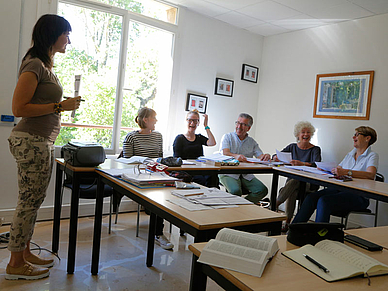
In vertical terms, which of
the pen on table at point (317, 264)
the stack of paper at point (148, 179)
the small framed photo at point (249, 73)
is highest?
the small framed photo at point (249, 73)

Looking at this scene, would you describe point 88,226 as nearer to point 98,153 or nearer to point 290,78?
point 98,153

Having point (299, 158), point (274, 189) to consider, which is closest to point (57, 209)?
point (274, 189)

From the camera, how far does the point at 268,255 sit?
0.99m

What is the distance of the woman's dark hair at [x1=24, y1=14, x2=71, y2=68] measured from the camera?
1967 millimetres

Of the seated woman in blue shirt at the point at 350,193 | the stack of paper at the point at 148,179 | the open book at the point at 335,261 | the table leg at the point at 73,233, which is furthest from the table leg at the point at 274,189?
the open book at the point at 335,261

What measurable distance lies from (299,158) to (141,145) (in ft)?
6.25

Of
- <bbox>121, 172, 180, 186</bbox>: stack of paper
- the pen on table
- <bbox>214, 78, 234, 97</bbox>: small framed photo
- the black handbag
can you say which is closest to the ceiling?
<bbox>214, 78, 234, 97</bbox>: small framed photo

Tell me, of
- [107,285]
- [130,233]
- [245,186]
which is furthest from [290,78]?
[107,285]

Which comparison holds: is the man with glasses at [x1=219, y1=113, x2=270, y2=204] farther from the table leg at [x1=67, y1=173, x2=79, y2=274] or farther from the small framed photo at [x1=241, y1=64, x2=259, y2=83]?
the table leg at [x1=67, y1=173, x2=79, y2=274]

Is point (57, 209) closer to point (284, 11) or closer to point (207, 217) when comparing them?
point (207, 217)

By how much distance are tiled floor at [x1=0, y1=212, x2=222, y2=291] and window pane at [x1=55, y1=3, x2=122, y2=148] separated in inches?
41.2

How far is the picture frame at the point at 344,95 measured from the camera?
3.86m

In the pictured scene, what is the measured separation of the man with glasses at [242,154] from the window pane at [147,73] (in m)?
0.96

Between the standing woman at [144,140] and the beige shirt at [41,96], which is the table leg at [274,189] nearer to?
the standing woman at [144,140]
